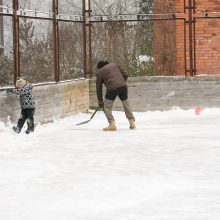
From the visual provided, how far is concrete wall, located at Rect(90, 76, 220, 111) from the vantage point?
61.6 ft

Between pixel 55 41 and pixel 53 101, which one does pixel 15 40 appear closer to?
pixel 53 101

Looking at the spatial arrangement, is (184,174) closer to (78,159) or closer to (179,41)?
(78,159)

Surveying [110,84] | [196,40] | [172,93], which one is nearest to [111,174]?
[110,84]

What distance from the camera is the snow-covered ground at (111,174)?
6.89 meters

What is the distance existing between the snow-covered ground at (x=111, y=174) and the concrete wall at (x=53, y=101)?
0.43 m

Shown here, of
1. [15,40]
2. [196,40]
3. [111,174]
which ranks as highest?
[196,40]

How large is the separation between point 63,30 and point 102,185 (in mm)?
10024

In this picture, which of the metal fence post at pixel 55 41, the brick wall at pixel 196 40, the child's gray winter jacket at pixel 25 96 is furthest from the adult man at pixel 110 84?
the brick wall at pixel 196 40

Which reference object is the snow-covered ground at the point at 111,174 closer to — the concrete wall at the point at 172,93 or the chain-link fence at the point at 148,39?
the concrete wall at the point at 172,93

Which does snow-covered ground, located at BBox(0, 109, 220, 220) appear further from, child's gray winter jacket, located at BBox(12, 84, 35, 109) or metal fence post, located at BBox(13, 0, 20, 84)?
metal fence post, located at BBox(13, 0, 20, 84)

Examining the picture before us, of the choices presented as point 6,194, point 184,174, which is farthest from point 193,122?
point 6,194

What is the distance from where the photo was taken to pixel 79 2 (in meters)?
20.2

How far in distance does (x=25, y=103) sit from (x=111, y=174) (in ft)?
16.7

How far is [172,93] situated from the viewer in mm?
18875
